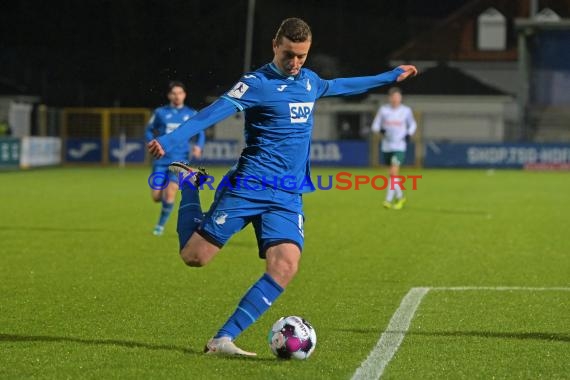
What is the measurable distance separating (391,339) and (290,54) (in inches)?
84.6

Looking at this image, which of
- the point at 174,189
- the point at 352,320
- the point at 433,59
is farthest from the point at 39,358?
the point at 433,59

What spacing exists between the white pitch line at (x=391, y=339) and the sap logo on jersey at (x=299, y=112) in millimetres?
1556

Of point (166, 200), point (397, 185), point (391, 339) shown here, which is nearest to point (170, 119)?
point (166, 200)

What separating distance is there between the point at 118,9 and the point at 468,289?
3847cm

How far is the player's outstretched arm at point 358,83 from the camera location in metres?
7.77

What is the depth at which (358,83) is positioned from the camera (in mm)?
7906

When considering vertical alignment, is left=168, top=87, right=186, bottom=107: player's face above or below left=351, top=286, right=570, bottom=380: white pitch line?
above

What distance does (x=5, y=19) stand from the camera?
171ft

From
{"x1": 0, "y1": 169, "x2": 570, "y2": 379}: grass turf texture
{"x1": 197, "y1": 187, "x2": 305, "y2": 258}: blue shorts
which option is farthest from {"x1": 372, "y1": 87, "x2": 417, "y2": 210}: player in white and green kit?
{"x1": 197, "y1": 187, "x2": 305, "y2": 258}: blue shorts

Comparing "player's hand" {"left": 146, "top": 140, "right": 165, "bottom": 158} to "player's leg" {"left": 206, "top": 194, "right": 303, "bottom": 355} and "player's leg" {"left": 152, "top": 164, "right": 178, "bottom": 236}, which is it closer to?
"player's leg" {"left": 206, "top": 194, "right": 303, "bottom": 355}

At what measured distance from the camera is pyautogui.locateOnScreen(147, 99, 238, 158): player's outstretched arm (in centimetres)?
684

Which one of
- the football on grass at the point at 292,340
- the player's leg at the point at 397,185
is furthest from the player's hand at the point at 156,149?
the player's leg at the point at 397,185

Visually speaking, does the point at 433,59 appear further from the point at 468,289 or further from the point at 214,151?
the point at 468,289

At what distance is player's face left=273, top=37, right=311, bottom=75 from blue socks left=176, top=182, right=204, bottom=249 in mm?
1019
